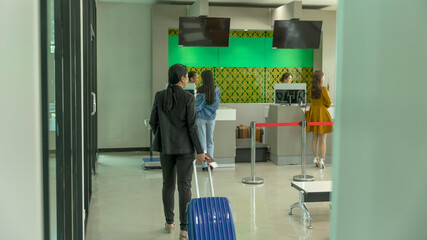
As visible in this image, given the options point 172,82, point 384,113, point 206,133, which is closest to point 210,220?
point 172,82

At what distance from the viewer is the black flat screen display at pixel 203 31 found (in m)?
9.88

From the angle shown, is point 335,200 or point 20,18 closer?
point 335,200

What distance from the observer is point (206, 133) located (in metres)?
8.19

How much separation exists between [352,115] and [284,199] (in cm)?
613

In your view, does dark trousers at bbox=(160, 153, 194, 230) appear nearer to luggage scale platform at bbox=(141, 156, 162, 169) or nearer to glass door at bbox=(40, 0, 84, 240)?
glass door at bbox=(40, 0, 84, 240)

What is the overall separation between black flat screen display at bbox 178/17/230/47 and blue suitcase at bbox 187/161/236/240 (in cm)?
672

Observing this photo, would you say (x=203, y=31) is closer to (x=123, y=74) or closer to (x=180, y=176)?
(x=123, y=74)

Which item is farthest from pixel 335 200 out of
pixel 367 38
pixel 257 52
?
pixel 257 52

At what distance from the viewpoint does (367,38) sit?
1.29 feet

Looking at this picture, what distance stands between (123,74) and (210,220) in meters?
8.11

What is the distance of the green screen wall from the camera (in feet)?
40.2

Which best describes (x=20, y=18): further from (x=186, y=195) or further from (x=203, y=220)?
(x=186, y=195)

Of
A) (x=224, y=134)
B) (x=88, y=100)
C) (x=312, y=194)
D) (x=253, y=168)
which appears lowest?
(x=253, y=168)

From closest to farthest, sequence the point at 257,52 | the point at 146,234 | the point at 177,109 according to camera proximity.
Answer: the point at 177,109 → the point at 146,234 → the point at 257,52
